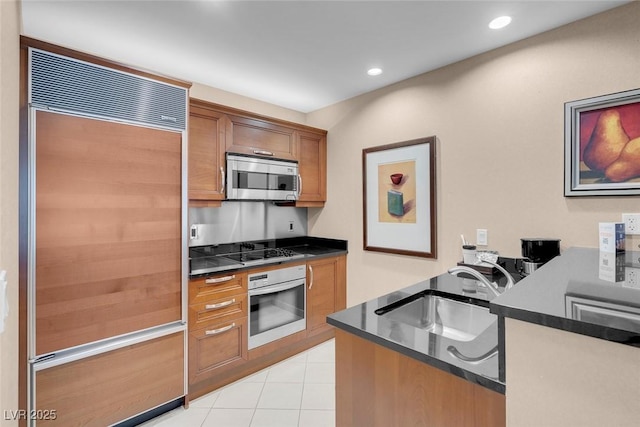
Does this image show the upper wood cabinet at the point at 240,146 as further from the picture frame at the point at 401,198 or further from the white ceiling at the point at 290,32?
the picture frame at the point at 401,198

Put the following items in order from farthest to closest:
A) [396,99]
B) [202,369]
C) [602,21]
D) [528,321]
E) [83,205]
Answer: [396,99] → [202,369] → [602,21] → [83,205] → [528,321]

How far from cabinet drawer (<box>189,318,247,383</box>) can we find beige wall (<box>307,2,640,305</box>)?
1.33 m

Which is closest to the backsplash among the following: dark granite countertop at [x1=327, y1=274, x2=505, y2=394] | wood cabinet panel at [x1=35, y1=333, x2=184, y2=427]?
wood cabinet panel at [x1=35, y1=333, x2=184, y2=427]

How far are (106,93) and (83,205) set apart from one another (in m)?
0.66

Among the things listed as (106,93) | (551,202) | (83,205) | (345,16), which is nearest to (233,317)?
(83,205)

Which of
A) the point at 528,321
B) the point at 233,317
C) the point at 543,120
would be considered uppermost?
the point at 543,120

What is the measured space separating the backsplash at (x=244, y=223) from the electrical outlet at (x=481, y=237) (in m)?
1.97

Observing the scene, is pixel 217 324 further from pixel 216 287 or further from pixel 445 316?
pixel 445 316

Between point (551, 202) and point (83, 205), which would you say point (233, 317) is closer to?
point (83, 205)

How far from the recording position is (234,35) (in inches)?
79.3

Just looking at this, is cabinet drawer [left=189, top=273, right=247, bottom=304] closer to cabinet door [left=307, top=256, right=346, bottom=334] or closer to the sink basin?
cabinet door [left=307, top=256, right=346, bottom=334]

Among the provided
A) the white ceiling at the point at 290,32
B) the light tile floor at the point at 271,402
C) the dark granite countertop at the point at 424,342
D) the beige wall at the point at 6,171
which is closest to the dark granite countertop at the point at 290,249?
the light tile floor at the point at 271,402

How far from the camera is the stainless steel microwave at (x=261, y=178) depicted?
2.59 m

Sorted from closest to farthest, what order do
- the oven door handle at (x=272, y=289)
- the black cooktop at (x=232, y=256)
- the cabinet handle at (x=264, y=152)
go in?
the black cooktop at (x=232, y=256) < the oven door handle at (x=272, y=289) < the cabinet handle at (x=264, y=152)
